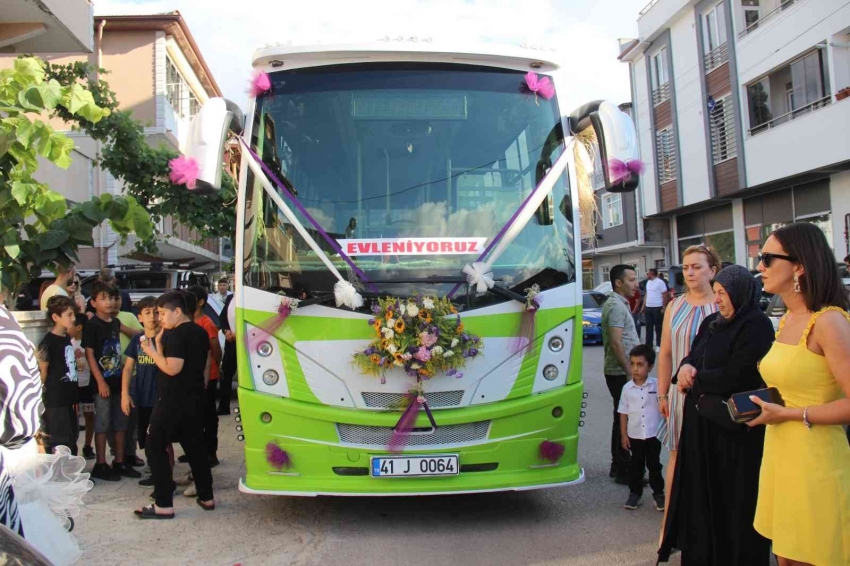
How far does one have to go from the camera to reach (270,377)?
5.12 m

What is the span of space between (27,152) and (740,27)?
74.4 feet

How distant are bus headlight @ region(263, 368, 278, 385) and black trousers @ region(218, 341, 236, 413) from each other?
14.5 ft

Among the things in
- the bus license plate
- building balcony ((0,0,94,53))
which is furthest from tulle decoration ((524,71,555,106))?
building balcony ((0,0,94,53))

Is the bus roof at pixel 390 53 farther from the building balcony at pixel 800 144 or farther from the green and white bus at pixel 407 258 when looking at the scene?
the building balcony at pixel 800 144

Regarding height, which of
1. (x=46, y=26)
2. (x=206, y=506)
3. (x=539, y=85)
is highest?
(x=46, y=26)

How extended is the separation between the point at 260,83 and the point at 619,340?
3.49m

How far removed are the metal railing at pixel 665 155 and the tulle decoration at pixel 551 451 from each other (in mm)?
24913

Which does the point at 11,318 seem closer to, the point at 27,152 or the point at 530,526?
the point at 530,526

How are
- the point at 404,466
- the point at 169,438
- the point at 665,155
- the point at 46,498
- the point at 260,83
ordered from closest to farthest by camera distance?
the point at 46,498 → the point at 404,466 → the point at 260,83 → the point at 169,438 → the point at 665,155

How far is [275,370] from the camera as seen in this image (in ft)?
16.8

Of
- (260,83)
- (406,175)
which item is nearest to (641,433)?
(406,175)

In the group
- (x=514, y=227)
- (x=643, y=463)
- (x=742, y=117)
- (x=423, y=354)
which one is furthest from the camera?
(x=742, y=117)

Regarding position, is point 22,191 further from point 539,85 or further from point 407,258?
point 539,85

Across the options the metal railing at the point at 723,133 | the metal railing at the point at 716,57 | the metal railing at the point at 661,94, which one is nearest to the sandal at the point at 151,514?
the metal railing at the point at 723,133
